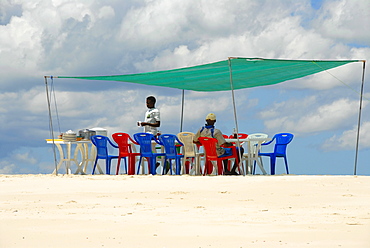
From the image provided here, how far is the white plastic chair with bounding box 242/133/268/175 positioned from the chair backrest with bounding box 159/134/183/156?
125cm

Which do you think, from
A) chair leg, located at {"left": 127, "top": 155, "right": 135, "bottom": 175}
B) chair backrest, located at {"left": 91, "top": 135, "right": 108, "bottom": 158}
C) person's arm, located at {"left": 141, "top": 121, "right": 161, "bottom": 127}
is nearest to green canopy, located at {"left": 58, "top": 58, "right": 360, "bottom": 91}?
person's arm, located at {"left": 141, "top": 121, "right": 161, "bottom": 127}

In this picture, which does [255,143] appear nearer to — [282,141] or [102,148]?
[282,141]

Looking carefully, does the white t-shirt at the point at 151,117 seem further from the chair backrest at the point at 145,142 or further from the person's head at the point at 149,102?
the chair backrest at the point at 145,142

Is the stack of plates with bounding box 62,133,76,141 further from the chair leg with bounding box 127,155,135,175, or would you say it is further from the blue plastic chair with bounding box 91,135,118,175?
the chair leg with bounding box 127,155,135,175

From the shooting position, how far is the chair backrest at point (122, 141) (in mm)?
11016

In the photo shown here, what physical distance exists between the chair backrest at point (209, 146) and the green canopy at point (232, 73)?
117 cm

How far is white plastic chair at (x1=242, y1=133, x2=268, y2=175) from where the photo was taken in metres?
10.4
